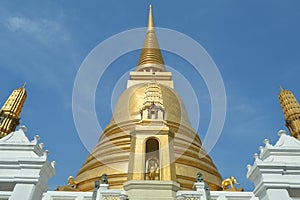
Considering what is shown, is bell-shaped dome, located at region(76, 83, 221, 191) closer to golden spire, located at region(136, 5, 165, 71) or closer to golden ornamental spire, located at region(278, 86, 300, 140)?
golden spire, located at region(136, 5, 165, 71)

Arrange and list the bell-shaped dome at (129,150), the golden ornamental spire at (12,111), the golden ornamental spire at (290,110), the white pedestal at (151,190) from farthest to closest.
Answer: the golden ornamental spire at (290,110)
the golden ornamental spire at (12,111)
the bell-shaped dome at (129,150)
the white pedestal at (151,190)

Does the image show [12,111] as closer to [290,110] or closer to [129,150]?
[129,150]

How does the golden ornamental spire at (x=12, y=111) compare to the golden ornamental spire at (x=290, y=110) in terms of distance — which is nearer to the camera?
the golden ornamental spire at (x=12, y=111)

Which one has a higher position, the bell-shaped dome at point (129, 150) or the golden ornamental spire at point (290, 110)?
the golden ornamental spire at point (290, 110)

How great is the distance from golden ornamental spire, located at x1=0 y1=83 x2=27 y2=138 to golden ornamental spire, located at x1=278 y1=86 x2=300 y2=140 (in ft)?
91.4

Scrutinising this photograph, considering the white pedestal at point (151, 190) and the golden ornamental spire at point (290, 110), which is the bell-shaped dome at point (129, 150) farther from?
the golden ornamental spire at point (290, 110)

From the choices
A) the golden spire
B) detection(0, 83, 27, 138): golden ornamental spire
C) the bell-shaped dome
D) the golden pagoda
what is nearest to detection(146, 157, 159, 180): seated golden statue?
the golden pagoda

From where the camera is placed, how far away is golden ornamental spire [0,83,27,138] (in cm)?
2766

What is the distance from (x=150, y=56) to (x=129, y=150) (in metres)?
16.4

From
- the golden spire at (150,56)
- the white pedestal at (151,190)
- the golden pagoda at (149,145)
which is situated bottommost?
the white pedestal at (151,190)

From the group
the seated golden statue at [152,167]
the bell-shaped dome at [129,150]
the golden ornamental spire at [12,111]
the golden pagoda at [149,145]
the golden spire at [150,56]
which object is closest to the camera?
the seated golden statue at [152,167]

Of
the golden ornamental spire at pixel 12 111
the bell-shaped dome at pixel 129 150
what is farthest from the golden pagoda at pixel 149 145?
the golden ornamental spire at pixel 12 111

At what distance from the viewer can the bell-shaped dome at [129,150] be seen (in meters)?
16.9

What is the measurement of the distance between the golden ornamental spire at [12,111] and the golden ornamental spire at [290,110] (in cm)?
2786
